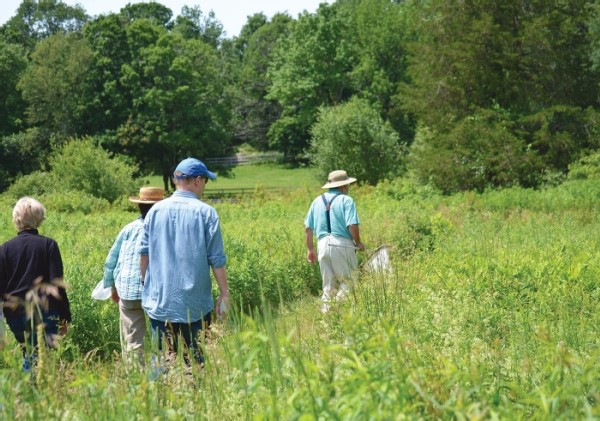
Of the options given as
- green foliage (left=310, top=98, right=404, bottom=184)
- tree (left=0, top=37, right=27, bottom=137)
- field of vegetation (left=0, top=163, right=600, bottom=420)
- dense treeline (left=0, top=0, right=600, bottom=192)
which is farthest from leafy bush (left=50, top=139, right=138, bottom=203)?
tree (left=0, top=37, right=27, bottom=137)

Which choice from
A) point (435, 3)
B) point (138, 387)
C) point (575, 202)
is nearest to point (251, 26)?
point (435, 3)

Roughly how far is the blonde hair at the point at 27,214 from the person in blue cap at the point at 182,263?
2.95 feet

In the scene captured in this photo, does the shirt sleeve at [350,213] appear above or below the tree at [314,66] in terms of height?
below

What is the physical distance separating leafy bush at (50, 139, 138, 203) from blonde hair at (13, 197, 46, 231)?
23324mm

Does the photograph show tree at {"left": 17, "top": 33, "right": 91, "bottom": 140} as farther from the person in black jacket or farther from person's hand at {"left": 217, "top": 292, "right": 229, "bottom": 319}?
person's hand at {"left": 217, "top": 292, "right": 229, "bottom": 319}

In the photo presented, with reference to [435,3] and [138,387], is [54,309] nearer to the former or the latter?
[138,387]

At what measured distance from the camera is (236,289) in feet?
30.9

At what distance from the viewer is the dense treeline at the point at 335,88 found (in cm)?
2453

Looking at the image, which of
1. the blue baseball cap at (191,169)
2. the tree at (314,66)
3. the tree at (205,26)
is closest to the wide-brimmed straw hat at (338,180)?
the blue baseball cap at (191,169)

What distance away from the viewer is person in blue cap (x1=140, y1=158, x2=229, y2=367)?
5098 mm

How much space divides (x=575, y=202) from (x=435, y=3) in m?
11.6

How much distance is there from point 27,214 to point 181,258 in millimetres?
1314

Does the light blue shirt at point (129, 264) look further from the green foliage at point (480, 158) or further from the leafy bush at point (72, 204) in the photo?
the green foliage at point (480, 158)

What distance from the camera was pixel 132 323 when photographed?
6.04 meters
